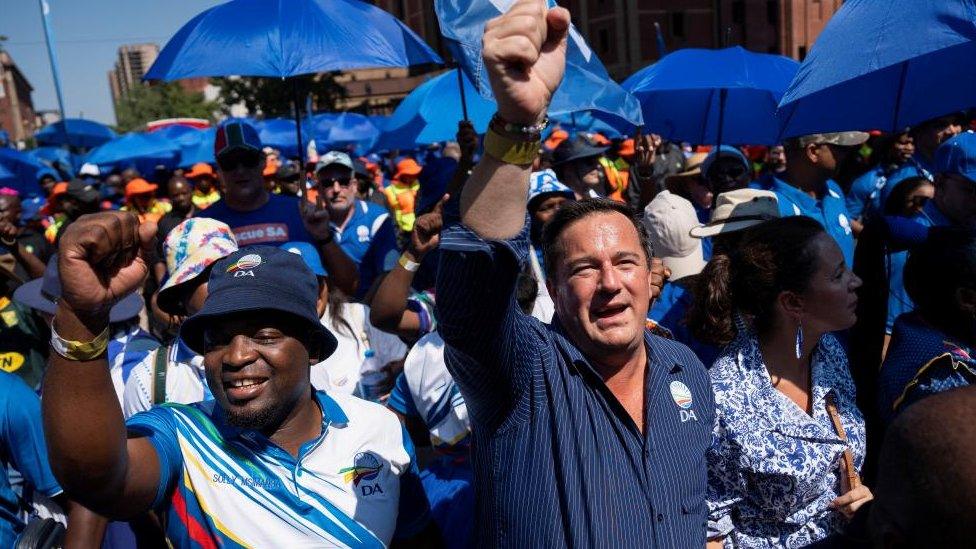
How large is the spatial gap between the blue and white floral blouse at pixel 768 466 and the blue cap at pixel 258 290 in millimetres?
1204

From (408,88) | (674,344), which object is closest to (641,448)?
(674,344)

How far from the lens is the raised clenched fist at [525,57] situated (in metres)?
1.46

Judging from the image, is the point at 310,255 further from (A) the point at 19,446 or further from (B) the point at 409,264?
(A) the point at 19,446

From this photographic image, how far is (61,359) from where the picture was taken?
1.70 meters

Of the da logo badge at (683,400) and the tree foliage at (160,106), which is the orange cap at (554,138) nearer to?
the da logo badge at (683,400)

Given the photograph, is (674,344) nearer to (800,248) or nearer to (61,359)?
(800,248)

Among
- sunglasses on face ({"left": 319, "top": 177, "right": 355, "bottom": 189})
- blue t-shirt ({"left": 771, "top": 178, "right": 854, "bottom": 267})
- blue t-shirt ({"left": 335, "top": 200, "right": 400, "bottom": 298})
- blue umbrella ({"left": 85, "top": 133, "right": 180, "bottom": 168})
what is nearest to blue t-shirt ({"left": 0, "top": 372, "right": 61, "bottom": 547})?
blue t-shirt ({"left": 335, "top": 200, "right": 400, "bottom": 298})

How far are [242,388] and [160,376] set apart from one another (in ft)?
2.83

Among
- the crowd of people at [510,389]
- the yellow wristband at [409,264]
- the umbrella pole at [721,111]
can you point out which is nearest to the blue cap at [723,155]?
the umbrella pole at [721,111]

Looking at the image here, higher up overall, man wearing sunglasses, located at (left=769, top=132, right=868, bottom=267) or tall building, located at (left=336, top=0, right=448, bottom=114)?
man wearing sunglasses, located at (left=769, top=132, right=868, bottom=267)

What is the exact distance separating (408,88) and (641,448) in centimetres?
5198

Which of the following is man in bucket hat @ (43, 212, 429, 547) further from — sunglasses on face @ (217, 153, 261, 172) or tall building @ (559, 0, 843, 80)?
tall building @ (559, 0, 843, 80)

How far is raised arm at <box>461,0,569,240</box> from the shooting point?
1461 mm

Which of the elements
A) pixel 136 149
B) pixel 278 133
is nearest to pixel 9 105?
pixel 278 133
